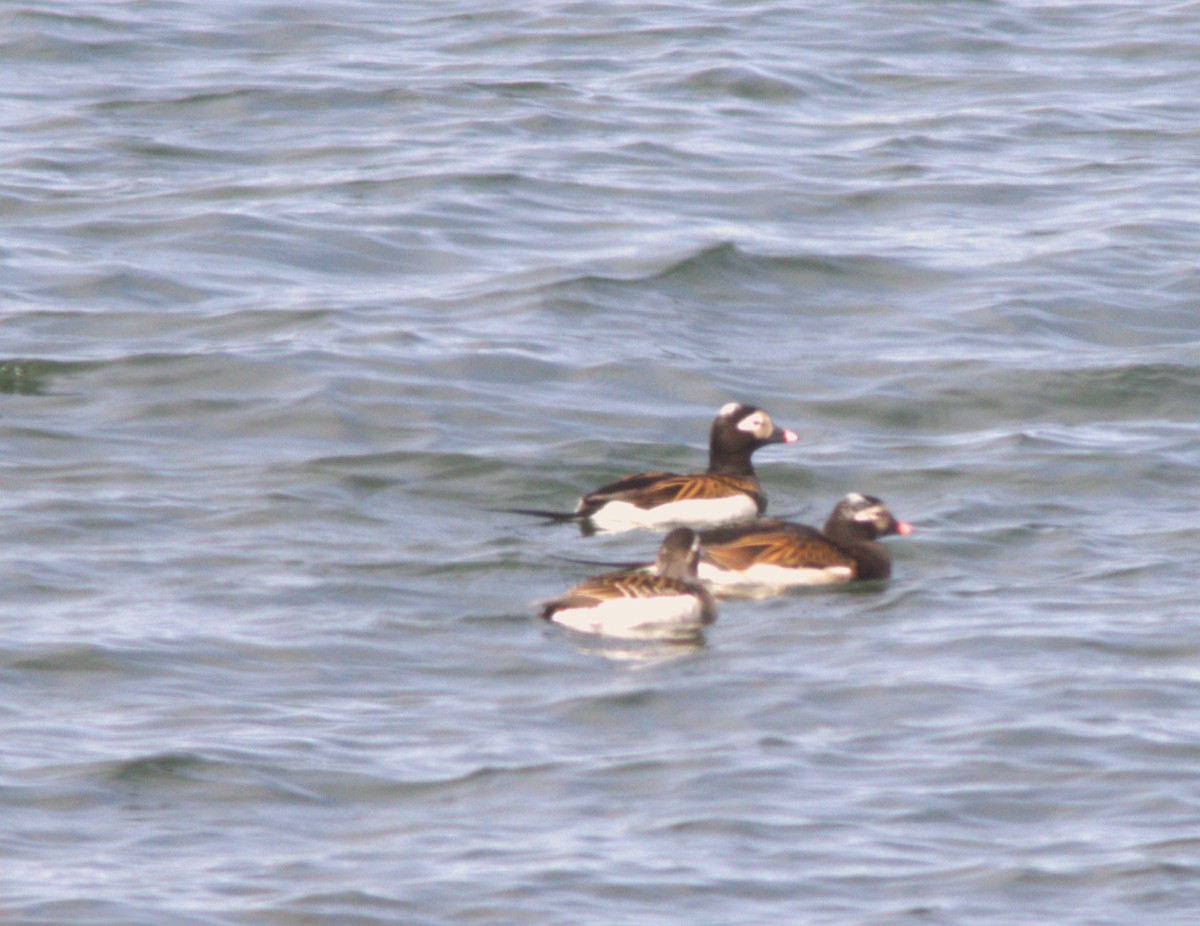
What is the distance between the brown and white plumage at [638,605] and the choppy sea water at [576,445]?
16cm

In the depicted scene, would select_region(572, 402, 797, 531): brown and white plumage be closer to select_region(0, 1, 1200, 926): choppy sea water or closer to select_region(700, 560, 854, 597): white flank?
select_region(0, 1, 1200, 926): choppy sea water

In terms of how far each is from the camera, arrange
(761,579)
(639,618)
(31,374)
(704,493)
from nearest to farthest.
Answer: (639,618) < (761,579) < (704,493) < (31,374)

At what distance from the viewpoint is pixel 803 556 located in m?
12.2

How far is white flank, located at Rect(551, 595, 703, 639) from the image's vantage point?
35.7 feet

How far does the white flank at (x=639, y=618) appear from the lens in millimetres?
10883

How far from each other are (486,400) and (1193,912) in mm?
7568

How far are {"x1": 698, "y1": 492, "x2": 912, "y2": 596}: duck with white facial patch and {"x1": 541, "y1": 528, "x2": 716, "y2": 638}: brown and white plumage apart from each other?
540 millimetres

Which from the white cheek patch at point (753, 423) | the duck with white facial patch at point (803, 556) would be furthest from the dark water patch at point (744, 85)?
the duck with white facial patch at point (803, 556)

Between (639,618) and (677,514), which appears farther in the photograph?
(677,514)

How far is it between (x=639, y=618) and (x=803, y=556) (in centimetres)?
144

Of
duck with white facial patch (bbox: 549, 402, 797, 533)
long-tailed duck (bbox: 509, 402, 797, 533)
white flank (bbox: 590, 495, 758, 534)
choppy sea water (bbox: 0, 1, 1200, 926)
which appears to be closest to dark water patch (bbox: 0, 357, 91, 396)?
choppy sea water (bbox: 0, 1, 1200, 926)

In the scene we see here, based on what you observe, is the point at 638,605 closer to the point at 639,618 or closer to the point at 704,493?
the point at 639,618

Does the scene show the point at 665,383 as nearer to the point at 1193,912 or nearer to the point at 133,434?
the point at 133,434

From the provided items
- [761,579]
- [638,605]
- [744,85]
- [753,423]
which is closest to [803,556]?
[761,579]
